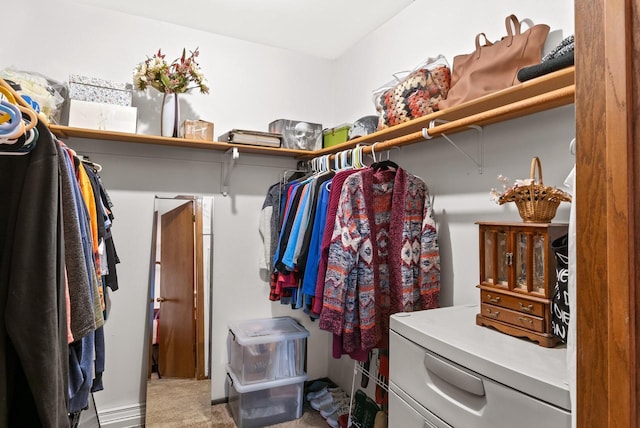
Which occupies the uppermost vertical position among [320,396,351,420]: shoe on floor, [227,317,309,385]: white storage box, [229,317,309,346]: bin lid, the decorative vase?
the decorative vase

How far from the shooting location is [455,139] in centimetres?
173

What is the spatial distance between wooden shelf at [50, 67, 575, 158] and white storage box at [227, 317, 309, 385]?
1198 mm

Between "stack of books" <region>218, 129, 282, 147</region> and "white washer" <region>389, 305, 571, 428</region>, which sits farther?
"stack of books" <region>218, 129, 282, 147</region>

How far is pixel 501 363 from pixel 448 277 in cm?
89

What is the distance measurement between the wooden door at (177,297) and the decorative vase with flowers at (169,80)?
0.55m

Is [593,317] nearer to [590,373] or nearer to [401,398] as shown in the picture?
[590,373]

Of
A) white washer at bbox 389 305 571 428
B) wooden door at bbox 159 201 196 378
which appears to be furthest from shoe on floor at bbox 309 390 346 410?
white washer at bbox 389 305 571 428

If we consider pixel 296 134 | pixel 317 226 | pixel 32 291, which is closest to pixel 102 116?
pixel 296 134

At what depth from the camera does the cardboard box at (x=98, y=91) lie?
1.96 m

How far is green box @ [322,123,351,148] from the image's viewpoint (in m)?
2.28

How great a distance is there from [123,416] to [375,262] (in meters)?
1.85

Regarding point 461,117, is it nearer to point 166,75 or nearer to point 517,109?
point 517,109

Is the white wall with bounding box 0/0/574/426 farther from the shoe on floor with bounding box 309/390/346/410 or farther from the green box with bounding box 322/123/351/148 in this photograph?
the green box with bounding box 322/123/351/148

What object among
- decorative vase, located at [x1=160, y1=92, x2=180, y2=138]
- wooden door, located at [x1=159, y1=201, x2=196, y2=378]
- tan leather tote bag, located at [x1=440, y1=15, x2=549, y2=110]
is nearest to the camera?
tan leather tote bag, located at [x1=440, y1=15, x2=549, y2=110]
